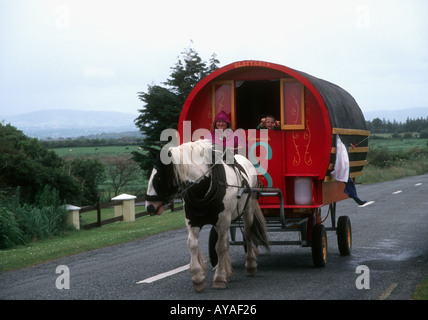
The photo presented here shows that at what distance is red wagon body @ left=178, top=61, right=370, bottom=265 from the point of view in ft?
32.6

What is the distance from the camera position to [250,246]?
31.0 ft

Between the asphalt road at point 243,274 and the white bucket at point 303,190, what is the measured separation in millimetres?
1040

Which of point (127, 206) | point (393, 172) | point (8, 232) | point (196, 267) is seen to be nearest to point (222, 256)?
point (196, 267)

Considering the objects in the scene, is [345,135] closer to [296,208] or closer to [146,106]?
[296,208]

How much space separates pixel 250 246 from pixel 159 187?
2.29 metres

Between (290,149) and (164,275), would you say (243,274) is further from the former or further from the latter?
(290,149)

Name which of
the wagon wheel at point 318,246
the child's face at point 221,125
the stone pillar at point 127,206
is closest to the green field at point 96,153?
the stone pillar at point 127,206

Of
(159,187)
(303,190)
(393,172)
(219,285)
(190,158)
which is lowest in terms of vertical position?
(393,172)

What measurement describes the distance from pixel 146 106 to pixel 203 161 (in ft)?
75.3

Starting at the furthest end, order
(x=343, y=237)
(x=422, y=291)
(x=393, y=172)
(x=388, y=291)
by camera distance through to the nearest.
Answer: (x=393, y=172) < (x=343, y=237) < (x=388, y=291) < (x=422, y=291)

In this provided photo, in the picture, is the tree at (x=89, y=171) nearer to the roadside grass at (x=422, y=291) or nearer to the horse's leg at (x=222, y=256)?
the horse's leg at (x=222, y=256)

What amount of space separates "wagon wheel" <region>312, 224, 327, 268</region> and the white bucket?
431 mm

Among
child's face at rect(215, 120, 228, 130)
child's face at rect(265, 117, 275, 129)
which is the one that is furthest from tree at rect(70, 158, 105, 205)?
child's face at rect(215, 120, 228, 130)

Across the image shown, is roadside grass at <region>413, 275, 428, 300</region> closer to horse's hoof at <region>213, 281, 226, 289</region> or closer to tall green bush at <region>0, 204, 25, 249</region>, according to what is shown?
horse's hoof at <region>213, 281, 226, 289</region>
